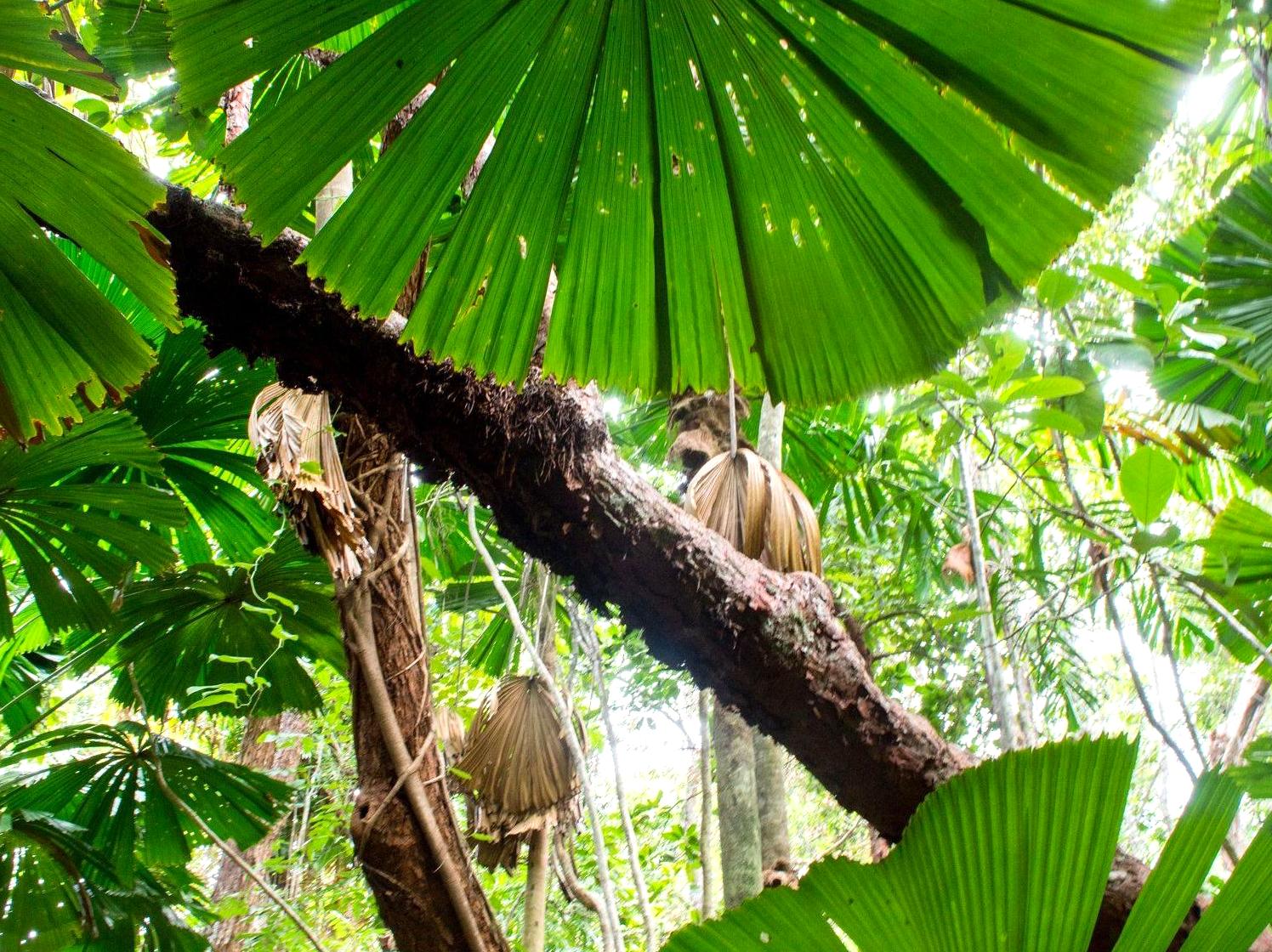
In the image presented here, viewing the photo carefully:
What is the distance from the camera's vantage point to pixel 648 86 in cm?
89

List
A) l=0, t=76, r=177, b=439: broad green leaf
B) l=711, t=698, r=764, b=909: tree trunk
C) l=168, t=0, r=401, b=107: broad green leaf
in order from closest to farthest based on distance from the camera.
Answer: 1. l=168, t=0, r=401, b=107: broad green leaf
2. l=0, t=76, r=177, b=439: broad green leaf
3. l=711, t=698, r=764, b=909: tree trunk

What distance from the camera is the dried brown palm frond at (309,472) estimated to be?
5.37 ft

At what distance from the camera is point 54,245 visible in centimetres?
92

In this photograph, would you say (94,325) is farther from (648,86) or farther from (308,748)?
(308,748)

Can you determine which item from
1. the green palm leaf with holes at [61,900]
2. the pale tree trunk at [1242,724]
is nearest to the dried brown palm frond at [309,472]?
the green palm leaf with holes at [61,900]

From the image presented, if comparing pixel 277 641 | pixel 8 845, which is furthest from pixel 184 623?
pixel 8 845

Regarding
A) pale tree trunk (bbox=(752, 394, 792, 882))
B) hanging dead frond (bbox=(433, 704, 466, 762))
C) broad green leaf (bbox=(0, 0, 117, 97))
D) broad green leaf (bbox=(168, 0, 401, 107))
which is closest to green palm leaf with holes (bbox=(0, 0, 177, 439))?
broad green leaf (bbox=(0, 0, 117, 97))

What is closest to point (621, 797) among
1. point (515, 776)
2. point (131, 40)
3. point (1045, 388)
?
point (515, 776)

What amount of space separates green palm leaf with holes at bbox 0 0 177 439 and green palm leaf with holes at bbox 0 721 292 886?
53.1 inches

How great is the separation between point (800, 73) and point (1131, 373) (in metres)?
1.27

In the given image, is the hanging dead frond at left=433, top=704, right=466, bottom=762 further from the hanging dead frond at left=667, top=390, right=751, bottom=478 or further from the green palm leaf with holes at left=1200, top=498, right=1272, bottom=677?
the green palm leaf with holes at left=1200, top=498, right=1272, bottom=677

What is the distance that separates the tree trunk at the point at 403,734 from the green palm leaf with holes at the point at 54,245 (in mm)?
714

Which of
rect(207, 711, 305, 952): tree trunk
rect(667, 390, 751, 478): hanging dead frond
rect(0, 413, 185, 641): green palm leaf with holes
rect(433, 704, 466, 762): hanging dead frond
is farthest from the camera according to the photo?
rect(207, 711, 305, 952): tree trunk

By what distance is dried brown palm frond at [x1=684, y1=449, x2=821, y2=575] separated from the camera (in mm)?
1743
